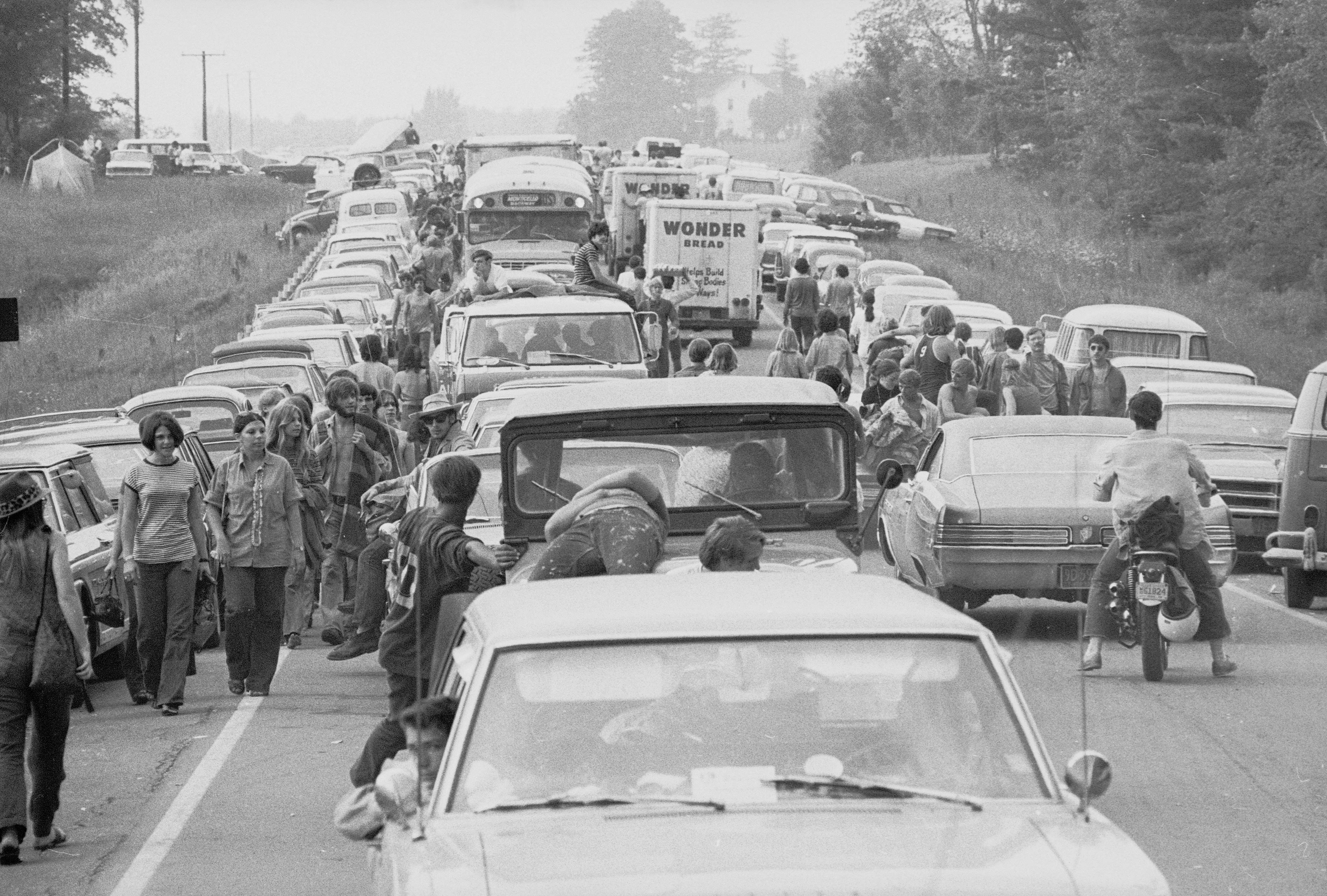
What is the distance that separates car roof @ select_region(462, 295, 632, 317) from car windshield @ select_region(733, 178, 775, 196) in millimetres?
44552

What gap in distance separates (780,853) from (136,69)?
9948 centimetres

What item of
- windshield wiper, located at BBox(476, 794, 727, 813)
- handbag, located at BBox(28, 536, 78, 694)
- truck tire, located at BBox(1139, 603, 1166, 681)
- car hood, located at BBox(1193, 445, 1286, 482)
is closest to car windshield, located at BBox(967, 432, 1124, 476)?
truck tire, located at BBox(1139, 603, 1166, 681)

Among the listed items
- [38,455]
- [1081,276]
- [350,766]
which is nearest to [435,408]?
[38,455]

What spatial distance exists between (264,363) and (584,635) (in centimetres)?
1926

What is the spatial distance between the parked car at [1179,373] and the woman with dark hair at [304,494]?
11.4 metres

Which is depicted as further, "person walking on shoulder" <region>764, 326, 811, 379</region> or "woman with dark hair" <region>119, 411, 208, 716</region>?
"person walking on shoulder" <region>764, 326, 811, 379</region>

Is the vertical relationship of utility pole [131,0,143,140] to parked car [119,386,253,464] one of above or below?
above

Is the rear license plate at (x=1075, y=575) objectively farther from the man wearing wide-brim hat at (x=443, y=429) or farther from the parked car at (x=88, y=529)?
the parked car at (x=88, y=529)

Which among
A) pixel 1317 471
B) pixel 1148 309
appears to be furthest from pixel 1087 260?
pixel 1317 471

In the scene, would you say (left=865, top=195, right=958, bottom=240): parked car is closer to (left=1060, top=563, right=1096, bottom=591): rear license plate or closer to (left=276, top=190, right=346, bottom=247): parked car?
(left=276, top=190, right=346, bottom=247): parked car

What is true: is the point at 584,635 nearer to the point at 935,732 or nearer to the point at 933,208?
the point at 935,732

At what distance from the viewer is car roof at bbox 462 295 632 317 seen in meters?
20.7

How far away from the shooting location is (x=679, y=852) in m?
4.53

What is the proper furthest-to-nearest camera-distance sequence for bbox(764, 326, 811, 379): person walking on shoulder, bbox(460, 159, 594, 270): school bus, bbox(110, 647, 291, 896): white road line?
1. bbox(460, 159, 594, 270): school bus
2. bbox(764, 326, 811, 379): person walking on shoulder
3. bbox(110, 647, 291, 896): white road line
